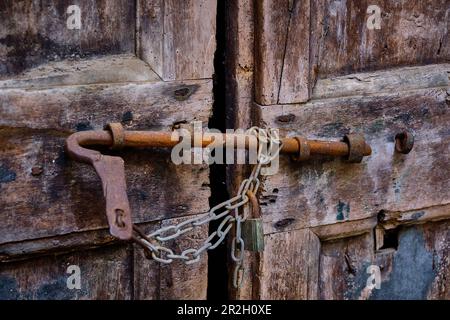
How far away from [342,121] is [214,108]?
237 mm

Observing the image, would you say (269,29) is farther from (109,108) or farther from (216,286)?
(216,286)

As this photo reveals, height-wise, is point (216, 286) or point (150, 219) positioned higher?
point (150, 219)

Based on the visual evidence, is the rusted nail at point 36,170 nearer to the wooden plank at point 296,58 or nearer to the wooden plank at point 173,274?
the wooden plank at point 173,274

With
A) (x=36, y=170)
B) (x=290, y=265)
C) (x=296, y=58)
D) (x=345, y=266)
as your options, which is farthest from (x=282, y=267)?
(x=36, y=170)

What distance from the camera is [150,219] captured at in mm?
1258

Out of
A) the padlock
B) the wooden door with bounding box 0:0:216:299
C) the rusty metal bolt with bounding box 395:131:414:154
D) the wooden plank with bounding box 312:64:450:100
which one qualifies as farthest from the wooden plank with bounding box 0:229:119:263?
the rusty metal bolt with bounding box 395:131:414:154

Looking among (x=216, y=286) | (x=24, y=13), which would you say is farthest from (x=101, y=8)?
(x=216, y=286)

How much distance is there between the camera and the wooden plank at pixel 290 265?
137 centimetres

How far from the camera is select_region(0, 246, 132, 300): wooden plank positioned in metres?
1.21

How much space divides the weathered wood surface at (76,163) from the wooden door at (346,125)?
0.13 metres

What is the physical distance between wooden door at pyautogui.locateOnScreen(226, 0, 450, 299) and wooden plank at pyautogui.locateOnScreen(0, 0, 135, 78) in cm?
20

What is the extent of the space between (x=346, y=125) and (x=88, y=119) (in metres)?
0.48

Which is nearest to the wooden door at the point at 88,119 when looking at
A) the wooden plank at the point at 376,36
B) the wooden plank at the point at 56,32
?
the wooden plank at the point at 56,32

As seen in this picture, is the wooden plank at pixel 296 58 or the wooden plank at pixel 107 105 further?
the wooden plank at pixel 296 58
